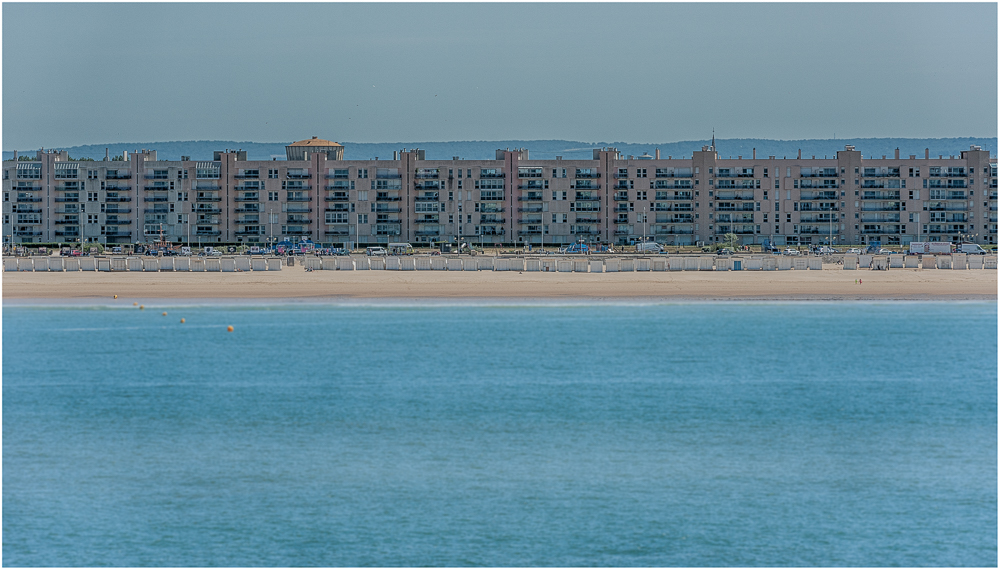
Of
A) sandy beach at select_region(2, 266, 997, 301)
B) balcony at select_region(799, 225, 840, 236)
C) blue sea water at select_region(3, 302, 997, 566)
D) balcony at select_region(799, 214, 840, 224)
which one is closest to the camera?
blue sea water at select_region(3, 302, 997, 566)

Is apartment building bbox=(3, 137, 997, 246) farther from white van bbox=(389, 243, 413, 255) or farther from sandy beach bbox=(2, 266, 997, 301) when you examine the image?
sandy beach bbox=(2, 266, 997, 301)

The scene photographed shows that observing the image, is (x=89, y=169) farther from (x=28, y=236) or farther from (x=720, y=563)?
(x=720, y=563)

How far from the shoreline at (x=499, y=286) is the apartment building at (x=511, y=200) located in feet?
249

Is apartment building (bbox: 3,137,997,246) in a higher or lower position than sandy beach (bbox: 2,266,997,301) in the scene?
higher

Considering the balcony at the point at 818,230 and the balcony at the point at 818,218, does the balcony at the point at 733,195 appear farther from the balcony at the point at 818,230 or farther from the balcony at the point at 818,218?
the balcony at the point at 818,230

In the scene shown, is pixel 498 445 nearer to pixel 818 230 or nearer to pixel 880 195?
pixel 818 230

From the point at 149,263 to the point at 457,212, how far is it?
72110mm

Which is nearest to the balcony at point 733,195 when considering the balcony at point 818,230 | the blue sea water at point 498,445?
the balcony at point 818,230

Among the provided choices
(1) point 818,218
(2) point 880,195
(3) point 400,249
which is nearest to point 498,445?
(3) point 400,249

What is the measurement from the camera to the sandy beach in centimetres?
6397

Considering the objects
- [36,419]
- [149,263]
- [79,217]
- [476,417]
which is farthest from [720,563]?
[79,217]

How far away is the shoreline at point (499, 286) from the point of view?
207 ft

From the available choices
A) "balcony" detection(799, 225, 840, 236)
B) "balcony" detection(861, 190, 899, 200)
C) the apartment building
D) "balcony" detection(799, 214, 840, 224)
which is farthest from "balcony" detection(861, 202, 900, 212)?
"balcony" detection(799, 225, 840, 236)

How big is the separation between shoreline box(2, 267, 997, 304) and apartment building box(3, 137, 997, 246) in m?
75.8
